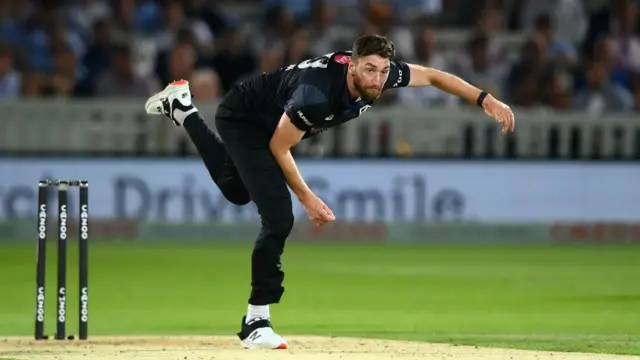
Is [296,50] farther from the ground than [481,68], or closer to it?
farther from the ground

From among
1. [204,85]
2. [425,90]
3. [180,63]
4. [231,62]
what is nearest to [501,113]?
[204,85]

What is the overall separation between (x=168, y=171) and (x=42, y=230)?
9189 mm

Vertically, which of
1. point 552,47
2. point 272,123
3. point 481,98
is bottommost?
point 272,123

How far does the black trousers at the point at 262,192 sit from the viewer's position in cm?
863

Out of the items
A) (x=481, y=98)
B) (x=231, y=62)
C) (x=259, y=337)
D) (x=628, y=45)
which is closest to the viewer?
(x=259, y=337)

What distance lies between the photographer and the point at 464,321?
1072 cm

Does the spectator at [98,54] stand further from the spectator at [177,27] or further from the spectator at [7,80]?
the spectator at [177,27]

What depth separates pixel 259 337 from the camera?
859 centimetres

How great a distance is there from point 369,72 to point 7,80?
1148 cm

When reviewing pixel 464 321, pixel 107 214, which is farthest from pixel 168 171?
pixel 464 321

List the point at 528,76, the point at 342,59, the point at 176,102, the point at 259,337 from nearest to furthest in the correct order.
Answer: the point at 342,59 → the point at 259,337 → the point at 176,102 → the point at 528,76

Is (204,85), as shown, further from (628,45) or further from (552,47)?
(628,45)

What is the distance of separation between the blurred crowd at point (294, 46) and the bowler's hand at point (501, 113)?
1010 cm

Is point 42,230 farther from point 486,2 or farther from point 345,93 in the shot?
point 486,2
